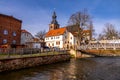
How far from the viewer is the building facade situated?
38.1m

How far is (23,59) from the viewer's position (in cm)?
2180

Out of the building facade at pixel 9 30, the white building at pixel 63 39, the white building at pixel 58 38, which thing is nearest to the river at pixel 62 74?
the building facade at pixel 9 30

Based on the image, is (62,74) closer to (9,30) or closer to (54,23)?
(9,30)

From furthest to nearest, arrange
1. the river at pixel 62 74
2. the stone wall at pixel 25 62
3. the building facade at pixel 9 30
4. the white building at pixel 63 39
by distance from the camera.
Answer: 1. the white building at pixel 63 39
2. the building facade at pixel 9 30
3. the stone wall at pixel 25 62
4. the river at pixel 62 74

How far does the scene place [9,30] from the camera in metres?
40.2

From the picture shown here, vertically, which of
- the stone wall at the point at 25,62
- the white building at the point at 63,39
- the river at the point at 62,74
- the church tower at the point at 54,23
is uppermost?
the church tower at the point at 54,23

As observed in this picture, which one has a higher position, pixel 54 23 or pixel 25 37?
pixel 54 23

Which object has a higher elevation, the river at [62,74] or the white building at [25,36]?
the white building at [25,36]

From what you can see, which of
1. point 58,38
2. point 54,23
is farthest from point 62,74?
point 54,23

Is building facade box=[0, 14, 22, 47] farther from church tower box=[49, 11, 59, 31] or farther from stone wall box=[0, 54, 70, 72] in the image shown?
church tower box=[49, 11, 59, 31]

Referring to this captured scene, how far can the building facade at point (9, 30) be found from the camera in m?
38.1

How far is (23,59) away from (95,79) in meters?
11.4

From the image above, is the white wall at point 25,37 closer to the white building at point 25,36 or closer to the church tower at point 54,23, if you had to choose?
the white building at point 25,36

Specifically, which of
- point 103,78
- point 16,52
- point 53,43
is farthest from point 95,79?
point 53,43
